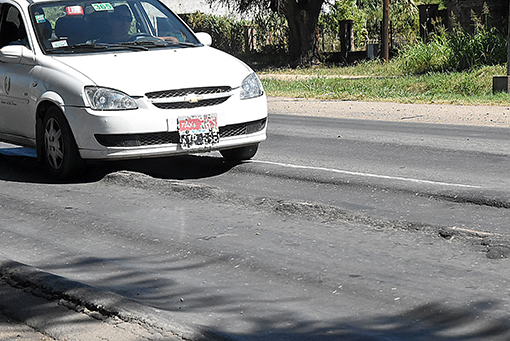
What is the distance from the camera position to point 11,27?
9.02m

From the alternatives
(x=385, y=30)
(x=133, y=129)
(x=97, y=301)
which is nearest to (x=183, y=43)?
(x=133, y=129)

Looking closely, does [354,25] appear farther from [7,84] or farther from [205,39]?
[7,84]

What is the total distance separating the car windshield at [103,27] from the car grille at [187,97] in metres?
1.08

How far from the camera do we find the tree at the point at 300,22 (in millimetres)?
→ 30203

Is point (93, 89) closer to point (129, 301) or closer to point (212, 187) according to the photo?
point (212, 187)

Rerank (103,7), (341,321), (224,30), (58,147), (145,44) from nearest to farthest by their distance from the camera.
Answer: (341,321) < (58,147) < (145,44) < (103,7) < (224,30)

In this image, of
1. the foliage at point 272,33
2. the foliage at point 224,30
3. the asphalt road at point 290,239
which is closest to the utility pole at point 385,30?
the foliage at point 272,33

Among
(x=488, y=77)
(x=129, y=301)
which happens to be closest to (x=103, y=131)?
(x=129, y=301)

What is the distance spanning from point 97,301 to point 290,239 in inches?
66.7

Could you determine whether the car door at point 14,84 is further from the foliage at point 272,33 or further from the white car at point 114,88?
the foliage at point 272,33

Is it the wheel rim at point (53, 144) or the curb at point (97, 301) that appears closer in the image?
the curb at point (97, 301)

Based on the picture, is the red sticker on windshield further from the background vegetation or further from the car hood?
the background vegetation

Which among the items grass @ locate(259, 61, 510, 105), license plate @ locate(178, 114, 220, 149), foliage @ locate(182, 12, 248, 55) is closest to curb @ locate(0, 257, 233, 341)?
license plate @ locate(178, 114, 220, 149)

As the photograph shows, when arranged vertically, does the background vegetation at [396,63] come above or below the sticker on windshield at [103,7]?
below
